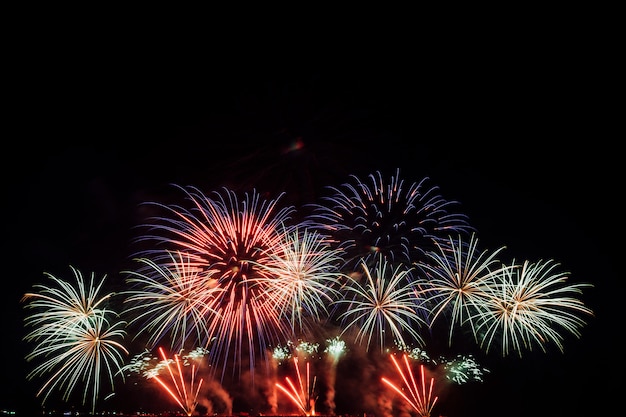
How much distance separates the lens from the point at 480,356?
43.7 meters

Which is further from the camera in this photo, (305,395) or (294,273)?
(305,395)

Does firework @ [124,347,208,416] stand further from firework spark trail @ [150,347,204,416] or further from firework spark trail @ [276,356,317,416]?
firework spark trail @ [276,356,317,416]

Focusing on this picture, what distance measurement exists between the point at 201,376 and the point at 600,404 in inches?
1359

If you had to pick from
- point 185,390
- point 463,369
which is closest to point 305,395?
point 185,390

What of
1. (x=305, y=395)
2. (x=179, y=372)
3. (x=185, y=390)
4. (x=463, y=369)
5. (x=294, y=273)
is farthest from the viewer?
(x=463, y=369)

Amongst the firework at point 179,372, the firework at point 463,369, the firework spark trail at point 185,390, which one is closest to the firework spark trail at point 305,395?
the firework spark trail at point 185,390

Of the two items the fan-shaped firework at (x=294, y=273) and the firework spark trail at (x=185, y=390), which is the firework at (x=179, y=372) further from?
the fan-shaped firework at (x=294, y=273)

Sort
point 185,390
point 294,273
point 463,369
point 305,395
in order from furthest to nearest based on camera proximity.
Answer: point 463,369 → point 185,390 → point 305,395 → point 294,273

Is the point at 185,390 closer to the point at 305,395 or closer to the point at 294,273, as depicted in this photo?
the point at 305,395

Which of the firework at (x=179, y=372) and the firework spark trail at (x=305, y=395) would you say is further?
the firework at (x=179, y=372)

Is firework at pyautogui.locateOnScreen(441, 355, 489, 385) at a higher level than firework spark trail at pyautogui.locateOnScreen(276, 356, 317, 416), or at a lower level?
higher

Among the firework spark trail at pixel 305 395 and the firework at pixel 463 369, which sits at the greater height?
the firework at pixel 463 369

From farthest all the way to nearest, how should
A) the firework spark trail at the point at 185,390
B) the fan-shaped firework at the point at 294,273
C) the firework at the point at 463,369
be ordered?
the firework at the point at 463,369, the firework spark trail at the point at 185,390, the fan-shaped firework at the point at 294,273

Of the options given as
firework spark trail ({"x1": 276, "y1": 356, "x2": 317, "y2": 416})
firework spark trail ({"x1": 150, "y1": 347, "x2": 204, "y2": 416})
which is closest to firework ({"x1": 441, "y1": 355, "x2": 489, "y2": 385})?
firework spark trail ({"x1": 276, "y1": 356, "x2": 317, "y2": 416})
